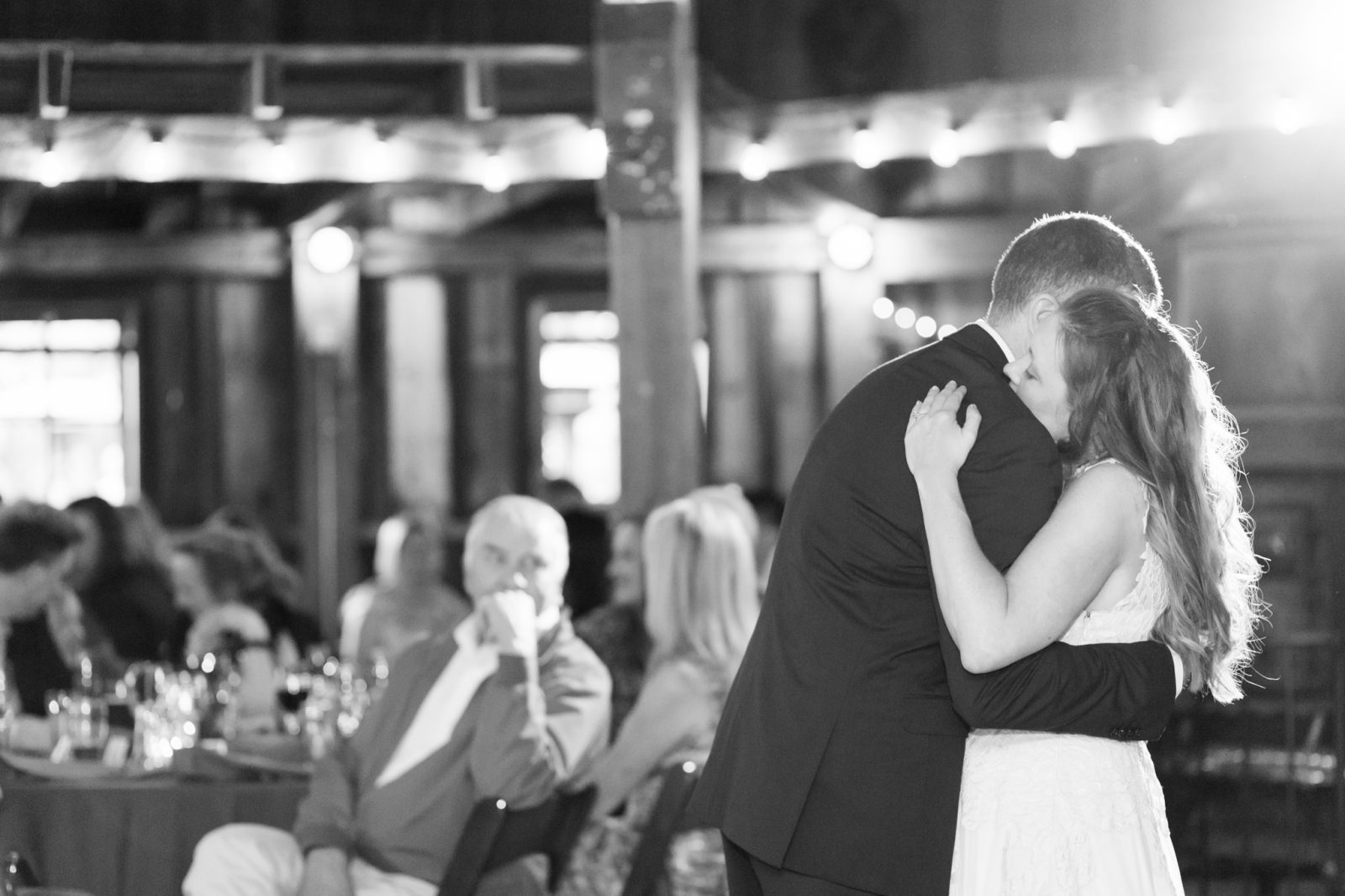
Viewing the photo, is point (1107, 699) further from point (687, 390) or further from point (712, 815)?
point (687, 390)

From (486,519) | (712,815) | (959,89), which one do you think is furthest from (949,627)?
(959,89)

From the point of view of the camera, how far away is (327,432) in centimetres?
1034

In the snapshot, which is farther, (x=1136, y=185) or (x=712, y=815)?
(x=1136, y=185)

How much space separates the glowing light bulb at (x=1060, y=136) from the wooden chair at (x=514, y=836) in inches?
Answer: 190

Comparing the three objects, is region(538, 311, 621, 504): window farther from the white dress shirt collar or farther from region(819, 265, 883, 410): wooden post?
the white dress shirt collar

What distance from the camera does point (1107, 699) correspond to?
242cm

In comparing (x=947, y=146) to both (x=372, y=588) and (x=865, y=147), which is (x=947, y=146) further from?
(x=372, y=588)

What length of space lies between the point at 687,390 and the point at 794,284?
348 centimetres

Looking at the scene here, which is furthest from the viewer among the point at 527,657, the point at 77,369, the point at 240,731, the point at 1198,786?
the point at 77,369

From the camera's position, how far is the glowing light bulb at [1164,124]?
25.3 ft

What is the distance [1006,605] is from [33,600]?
12.2 feet

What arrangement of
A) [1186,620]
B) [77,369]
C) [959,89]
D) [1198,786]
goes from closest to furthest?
[1186,620]
[1198,786]
[959,89]
[77,369]

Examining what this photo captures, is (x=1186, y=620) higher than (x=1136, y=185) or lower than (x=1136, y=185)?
lower

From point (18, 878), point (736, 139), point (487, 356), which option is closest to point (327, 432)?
point (487, 356)
